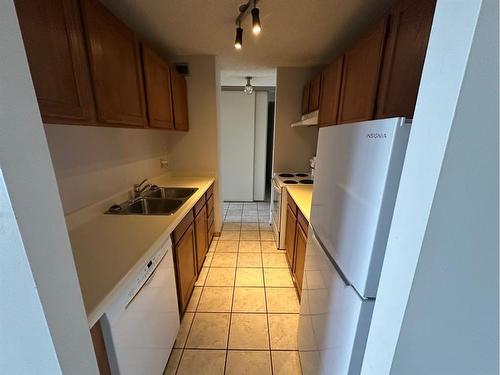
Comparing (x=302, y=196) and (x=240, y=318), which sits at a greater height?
(x=302, y=196)

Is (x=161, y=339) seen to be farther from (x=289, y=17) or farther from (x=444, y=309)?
(x=289, y=17)

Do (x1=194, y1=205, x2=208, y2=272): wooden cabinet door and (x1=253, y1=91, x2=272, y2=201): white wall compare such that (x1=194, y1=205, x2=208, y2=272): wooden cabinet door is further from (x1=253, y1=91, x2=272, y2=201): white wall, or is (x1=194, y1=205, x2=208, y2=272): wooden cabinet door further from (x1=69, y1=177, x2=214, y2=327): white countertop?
(x1=253, y1=91, x2=272, y2=201): white wall

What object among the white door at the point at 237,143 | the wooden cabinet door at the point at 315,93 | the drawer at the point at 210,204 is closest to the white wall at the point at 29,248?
the drawer at the point at 210,204

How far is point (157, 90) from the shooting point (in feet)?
6.33

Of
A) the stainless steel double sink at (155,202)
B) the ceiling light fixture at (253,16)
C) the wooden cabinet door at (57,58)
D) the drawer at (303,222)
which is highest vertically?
the ceiling light fixture at (253,16)

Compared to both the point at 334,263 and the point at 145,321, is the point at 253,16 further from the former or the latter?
the point at 145,321

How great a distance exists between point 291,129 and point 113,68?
249cm

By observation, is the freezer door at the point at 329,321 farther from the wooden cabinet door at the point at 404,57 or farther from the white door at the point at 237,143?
the white door at the point at 237,143

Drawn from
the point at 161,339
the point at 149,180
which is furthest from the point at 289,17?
the point at 161,339

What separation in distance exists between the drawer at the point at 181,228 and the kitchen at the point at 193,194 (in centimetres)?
2

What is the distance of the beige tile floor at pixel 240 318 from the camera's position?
1.47 m

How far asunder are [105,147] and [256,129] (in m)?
3.13

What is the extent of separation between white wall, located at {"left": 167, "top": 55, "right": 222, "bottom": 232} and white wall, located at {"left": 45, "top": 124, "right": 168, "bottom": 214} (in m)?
0.56

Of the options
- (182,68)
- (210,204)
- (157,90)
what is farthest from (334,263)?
(182,68)
